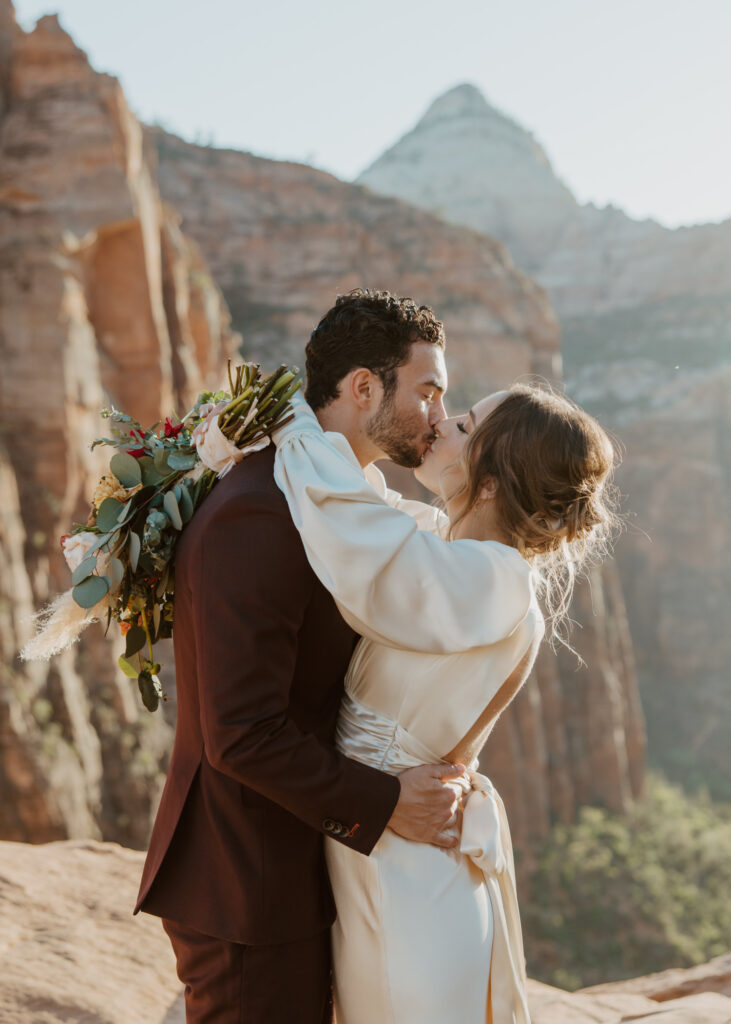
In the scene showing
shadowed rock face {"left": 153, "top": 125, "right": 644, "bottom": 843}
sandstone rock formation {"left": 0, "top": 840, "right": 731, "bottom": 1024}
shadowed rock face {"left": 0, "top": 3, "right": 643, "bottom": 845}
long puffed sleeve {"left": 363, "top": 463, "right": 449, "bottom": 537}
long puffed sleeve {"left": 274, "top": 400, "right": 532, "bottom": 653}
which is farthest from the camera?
shadowed rock face {"left": 153, "top": 125, "right": 644, "bottom": 843}

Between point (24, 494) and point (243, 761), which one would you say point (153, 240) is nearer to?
point (24, 494)

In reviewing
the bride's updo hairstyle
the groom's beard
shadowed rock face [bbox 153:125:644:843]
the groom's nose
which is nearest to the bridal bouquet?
the groom's beard

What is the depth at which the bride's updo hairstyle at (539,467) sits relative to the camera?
2004 mm

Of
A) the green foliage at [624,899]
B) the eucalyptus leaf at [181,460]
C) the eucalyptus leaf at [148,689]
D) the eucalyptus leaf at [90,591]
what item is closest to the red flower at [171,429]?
the eucalyptus leaf at [181,460]

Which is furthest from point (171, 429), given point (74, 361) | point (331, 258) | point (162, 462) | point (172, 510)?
point (331, 258)

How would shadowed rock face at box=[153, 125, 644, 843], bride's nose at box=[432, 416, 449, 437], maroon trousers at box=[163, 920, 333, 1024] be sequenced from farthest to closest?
shadowed rock face at box=[153, 125, 644, 843], bride's nose at box=[432, 416, 449, 437], maroon trousers at box=[163, 920, 333, 1024]

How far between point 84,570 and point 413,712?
807 mm

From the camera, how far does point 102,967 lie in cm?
288

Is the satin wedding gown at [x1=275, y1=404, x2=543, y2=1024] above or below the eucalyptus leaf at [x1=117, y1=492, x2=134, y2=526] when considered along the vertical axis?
below

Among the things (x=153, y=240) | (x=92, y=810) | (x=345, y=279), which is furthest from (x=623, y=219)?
(x=92, y=810)

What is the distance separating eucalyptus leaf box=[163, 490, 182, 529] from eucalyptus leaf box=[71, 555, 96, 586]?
7.8 inches

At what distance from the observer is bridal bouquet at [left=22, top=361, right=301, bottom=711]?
1.94 metres

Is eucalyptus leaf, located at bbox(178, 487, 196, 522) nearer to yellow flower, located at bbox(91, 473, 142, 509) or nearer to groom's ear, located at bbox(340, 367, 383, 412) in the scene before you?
yellow flower, located at bbox(91, 473, 142, 509)

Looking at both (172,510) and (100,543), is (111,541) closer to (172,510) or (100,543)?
(100,543)
